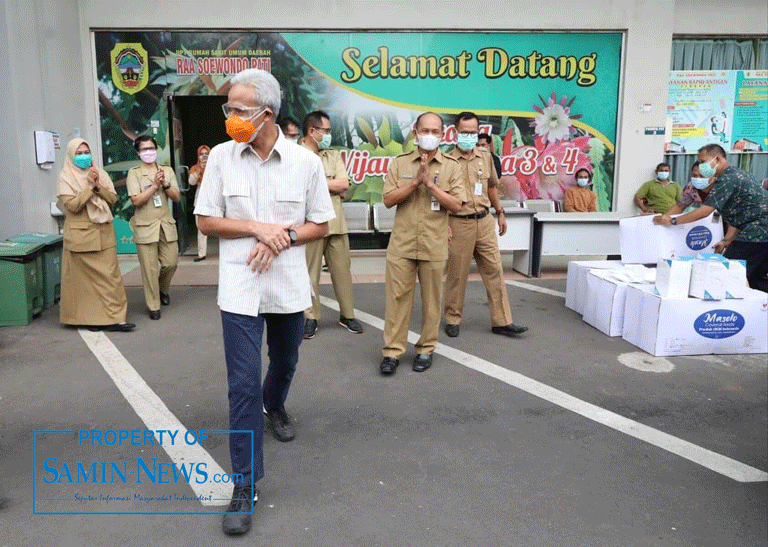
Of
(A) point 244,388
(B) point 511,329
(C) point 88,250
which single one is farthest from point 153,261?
(A) point 244,388

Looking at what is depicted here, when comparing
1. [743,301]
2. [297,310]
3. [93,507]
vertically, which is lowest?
[93,507]

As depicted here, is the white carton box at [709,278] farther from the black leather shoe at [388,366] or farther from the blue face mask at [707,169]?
the black leather shoe at [388,366]

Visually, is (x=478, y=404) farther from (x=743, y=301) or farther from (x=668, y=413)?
(x=743, y=301)

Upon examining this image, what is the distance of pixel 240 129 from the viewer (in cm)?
270

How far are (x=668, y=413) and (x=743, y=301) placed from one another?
1.70m

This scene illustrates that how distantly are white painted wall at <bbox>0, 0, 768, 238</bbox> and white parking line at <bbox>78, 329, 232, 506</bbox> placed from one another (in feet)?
11.5

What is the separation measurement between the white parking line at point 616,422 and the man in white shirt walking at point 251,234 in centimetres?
207

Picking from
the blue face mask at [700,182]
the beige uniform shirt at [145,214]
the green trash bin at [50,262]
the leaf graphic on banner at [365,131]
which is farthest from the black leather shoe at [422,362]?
the leaf graphic on banner at [365,131]

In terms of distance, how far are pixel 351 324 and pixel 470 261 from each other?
1.26m

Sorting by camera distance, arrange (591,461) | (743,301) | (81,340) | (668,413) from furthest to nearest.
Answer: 1. (81,340)
2. (743,301)
3. (668,413)
4. (591,461)

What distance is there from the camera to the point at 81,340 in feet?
18.0

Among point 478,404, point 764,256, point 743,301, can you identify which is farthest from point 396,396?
point 764,256

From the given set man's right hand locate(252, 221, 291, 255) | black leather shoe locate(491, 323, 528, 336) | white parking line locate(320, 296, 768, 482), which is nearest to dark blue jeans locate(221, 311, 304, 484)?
man's right hand locate(252, 221, 291, 255)

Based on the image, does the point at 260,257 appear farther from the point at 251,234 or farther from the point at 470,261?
the point at 470,261
